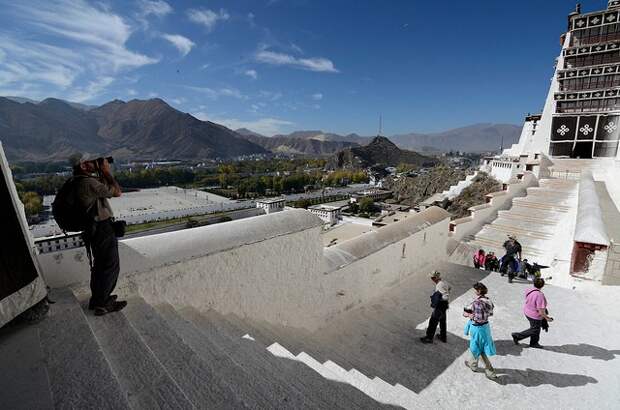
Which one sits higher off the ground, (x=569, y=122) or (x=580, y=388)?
(x=569, y=122)

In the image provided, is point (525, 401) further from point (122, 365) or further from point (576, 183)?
point (576, 183)

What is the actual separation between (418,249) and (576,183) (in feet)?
38.2

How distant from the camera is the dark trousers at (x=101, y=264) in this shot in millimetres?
2423

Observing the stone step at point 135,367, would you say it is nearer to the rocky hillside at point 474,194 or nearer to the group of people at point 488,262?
the group of people at point 488,262

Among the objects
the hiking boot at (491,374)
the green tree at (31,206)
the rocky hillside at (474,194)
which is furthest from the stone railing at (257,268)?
the green tree at (31,206)

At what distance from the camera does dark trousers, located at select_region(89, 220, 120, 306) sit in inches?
95.4

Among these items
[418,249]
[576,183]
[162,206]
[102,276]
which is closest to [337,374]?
[102,276]

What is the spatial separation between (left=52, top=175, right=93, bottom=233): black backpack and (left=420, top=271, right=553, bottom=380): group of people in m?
3.68

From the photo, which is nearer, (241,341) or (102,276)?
(102,276)

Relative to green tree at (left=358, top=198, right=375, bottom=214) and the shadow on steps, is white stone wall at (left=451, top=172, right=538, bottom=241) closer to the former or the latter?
the shadow on steps

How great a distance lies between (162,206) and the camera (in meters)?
54.8

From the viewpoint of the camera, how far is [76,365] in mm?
1757

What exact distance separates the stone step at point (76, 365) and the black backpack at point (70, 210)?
0.61m

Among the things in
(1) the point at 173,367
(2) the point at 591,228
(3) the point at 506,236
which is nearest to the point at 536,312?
(2) the point at 591,228
